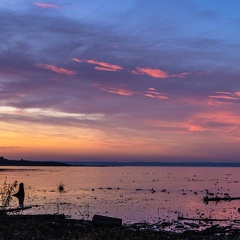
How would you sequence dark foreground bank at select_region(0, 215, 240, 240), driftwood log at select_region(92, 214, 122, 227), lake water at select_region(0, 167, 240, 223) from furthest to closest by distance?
lake water at select_region(0, 167, 240, 223), driftwood log at select_region(92, 214, 122, 227), dark foreground bank at select_region(0, 215, 240, 240)

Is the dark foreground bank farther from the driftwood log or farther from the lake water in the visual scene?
the lake water

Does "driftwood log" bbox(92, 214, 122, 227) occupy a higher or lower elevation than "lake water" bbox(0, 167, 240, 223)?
higher

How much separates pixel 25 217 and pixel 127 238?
919cm

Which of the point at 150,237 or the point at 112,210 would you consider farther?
the point at 112,210

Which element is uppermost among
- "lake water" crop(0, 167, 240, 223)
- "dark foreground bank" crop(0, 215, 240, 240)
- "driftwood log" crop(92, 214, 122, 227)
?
"dark foreground bank" crop(0, 215, 240, 240)

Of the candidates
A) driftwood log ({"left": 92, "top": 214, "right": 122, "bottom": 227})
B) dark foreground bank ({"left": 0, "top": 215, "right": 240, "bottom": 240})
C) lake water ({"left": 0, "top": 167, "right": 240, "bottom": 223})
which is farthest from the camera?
lake water ({"left": 0, "top": 167, "right": 240, "bottom": 223})

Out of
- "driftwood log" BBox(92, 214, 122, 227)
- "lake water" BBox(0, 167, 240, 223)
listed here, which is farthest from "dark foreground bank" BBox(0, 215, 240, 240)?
"lake water" BBox(0, 167, 240, 223)

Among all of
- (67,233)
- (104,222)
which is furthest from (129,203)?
(67,233)

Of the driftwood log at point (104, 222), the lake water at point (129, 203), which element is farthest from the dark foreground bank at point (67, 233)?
the lake water at point (129, 203)

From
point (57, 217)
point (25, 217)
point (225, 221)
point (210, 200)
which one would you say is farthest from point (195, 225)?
point (210, 200)

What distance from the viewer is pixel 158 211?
4153cm

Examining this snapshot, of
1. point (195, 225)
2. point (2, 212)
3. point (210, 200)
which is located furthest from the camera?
point (210, 200)

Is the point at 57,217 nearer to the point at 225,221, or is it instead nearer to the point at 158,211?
the point at 225,221

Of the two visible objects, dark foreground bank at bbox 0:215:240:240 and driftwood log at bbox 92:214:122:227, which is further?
driftwood log at bbox 92:214:122:227
